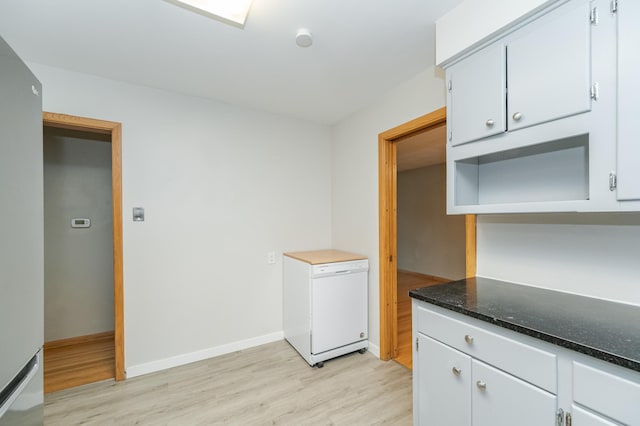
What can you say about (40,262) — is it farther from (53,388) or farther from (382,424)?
(382,424)

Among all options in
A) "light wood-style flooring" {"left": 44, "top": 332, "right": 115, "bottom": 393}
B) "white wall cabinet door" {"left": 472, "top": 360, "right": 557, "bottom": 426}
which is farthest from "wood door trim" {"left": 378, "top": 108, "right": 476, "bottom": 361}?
"light wood-style flooring" {"left": 44, "top": 332, "right": 115, "bottom": 393}

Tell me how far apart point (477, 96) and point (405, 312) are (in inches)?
119

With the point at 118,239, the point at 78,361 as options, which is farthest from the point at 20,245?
the point at 78,361

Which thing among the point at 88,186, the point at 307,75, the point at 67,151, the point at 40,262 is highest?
the point at 307,75

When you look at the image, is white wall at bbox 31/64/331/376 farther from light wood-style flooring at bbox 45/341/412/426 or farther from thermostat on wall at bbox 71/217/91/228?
thermostat on wall at bbox 71/217/91/228

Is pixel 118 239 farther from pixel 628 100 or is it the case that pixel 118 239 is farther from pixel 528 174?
pixel 628 100

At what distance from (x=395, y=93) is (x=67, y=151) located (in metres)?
3.56

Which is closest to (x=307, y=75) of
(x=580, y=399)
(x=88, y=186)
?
(x=580, y=399)

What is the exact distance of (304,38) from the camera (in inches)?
66.9

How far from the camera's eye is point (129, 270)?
2.30m

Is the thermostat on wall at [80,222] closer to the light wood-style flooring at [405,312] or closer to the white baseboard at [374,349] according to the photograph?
the white baseboard at [374,349]

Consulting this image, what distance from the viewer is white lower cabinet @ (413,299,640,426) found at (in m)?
0.87

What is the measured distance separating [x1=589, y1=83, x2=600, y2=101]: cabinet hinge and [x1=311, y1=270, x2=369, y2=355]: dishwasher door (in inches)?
79.4

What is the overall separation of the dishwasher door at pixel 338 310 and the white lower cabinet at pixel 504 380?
42.2 inches
